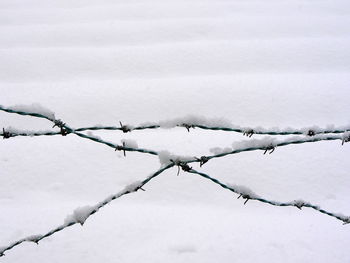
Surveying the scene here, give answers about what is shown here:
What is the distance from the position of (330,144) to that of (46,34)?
300cm

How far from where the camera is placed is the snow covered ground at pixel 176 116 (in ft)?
5.80

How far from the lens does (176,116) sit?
8.17 feet

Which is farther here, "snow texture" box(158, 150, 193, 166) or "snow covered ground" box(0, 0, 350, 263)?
"snow covered ground" box(0, 0, 350, 263)

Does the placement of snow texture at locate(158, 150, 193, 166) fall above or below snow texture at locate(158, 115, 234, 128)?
below

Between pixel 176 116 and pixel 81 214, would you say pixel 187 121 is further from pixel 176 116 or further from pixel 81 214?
pixel 176 116

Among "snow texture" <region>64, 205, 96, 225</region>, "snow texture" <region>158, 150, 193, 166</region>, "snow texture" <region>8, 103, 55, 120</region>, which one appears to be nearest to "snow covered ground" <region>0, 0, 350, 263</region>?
"snow texture" <region>64, 205, 96, 225</region>

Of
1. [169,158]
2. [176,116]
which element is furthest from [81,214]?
[176,116]

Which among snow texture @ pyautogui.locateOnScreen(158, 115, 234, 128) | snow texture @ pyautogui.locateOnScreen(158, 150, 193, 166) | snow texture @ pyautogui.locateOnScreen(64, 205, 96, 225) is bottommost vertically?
snow texture @ pyautogui.locateOnScreen(64, 205, 96, 225)

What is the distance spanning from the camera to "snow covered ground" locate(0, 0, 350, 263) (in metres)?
1.77

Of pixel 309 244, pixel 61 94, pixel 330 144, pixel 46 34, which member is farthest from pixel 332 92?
pixel 46 34

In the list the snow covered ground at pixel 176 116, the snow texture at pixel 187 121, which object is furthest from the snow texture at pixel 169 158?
the snow covered ground at pixel 176 116

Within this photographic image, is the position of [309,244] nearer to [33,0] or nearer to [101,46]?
[101,46]

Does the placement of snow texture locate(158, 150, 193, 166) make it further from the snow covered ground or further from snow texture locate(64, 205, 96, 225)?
the snow covered ground

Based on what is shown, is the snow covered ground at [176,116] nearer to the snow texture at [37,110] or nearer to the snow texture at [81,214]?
the snow texture at [81,214]
